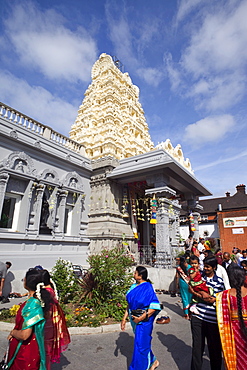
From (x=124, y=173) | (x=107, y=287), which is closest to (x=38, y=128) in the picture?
(x=124, y=173)

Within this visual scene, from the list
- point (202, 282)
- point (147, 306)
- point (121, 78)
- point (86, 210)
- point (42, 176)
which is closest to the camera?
point (147, 306)

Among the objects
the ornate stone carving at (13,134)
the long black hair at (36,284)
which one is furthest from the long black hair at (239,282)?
the ornate stone carving at (13,134)

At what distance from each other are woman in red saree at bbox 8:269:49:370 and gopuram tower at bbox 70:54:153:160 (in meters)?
11.6

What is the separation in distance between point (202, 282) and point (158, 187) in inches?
299

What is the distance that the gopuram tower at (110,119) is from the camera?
14914 mm

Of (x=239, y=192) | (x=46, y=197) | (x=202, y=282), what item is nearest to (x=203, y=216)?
(x=239, y=192)

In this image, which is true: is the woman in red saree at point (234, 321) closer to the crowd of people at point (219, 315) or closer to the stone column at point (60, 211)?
the crowd of people at point (219, 315)

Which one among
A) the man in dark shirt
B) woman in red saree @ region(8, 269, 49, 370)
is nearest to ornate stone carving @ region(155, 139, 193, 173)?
the man in dark shirt

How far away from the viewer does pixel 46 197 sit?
10.7 m

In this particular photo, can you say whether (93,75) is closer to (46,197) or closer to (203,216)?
(46,197)

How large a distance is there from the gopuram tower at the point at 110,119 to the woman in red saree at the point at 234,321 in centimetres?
1145

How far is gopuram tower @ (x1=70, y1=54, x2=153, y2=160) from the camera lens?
14914mm

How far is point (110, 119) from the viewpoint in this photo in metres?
15.5

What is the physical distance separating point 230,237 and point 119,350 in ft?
79.9
